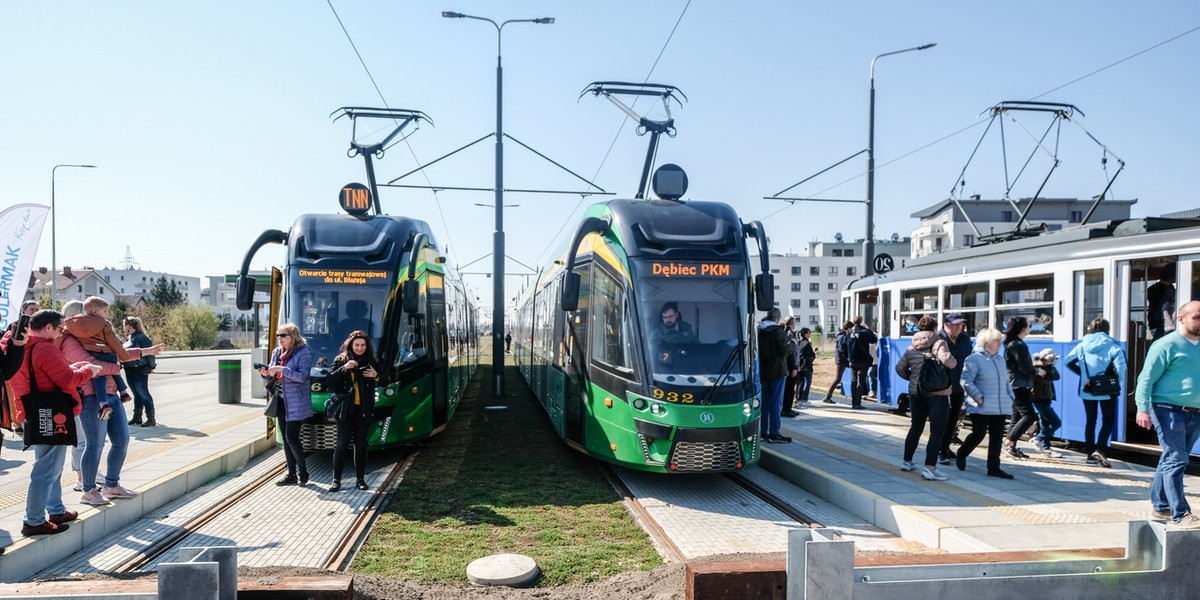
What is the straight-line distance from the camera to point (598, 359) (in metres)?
9.16

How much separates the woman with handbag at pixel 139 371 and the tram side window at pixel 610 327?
6979mm

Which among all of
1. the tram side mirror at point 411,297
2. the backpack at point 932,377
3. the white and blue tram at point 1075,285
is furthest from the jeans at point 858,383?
the tram side mirror at point 411,297

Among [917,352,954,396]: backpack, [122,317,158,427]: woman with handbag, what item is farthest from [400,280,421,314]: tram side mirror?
[917,352,954,396]: backpack

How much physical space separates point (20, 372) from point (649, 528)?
16.8 feet

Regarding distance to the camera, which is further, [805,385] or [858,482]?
[805,385]

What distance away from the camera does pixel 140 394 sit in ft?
41.9

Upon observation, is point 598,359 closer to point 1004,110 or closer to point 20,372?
point 20,372

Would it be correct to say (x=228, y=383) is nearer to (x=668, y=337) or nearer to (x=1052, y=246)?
(x=668, y=337)

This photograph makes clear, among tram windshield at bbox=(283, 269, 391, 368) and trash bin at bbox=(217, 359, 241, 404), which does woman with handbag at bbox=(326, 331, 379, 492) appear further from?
trash bin at bbox=(217, 359, 241, 404)

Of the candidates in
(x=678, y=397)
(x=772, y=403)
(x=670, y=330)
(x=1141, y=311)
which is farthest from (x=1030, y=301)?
(x=678, y=397)

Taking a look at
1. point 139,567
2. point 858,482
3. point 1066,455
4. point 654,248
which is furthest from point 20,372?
point 1066,455

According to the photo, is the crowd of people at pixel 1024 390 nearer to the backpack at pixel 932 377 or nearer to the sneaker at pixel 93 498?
the backpack at pixel 932 377

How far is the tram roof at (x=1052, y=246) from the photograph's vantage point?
1016 centimetres

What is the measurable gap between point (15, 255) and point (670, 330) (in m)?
6.79
